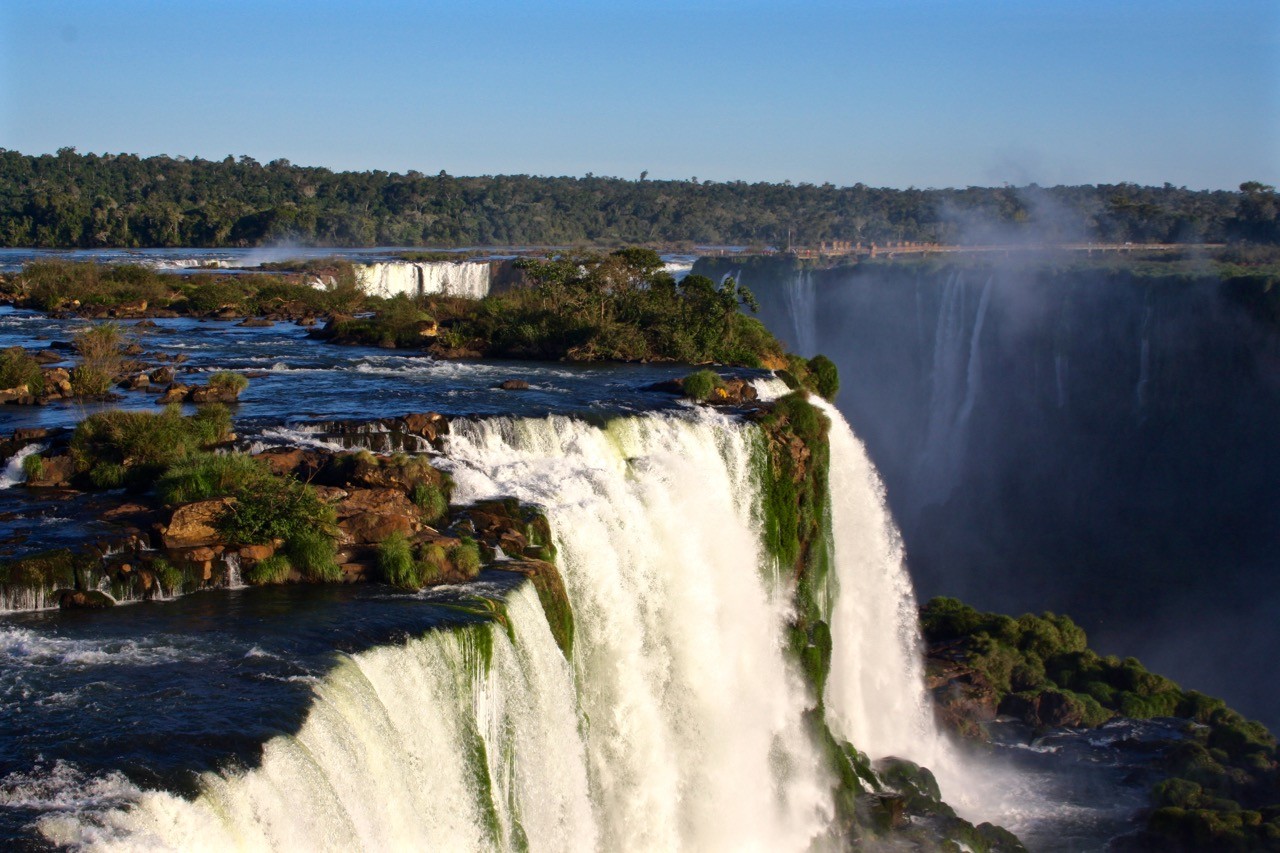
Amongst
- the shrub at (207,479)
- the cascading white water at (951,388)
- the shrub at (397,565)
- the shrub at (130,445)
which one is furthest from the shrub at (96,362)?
the cascading white water at (951,388)

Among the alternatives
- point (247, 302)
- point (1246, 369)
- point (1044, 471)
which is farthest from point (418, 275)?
point (1246, 369)

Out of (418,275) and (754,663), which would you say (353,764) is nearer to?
(754,663)

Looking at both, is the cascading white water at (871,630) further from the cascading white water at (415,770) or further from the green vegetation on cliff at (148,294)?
the green vegetation on cliff at (148,294)

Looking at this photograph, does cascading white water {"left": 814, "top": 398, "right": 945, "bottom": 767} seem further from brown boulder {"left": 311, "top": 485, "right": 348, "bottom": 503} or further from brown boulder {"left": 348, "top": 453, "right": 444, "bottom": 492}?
brown boulder {"left": 311, "top": 485, "right": 348, "bottom": 503}

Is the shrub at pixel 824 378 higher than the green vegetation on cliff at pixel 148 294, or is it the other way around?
the green vegetation on cliff at pixel 148 294

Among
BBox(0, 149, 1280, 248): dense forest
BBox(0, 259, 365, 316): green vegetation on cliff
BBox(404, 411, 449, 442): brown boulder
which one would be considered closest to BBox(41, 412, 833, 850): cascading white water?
BBox(404, 411, 449, 442): brown boulder

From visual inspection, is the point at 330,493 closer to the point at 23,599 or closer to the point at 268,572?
the point at 268,572
